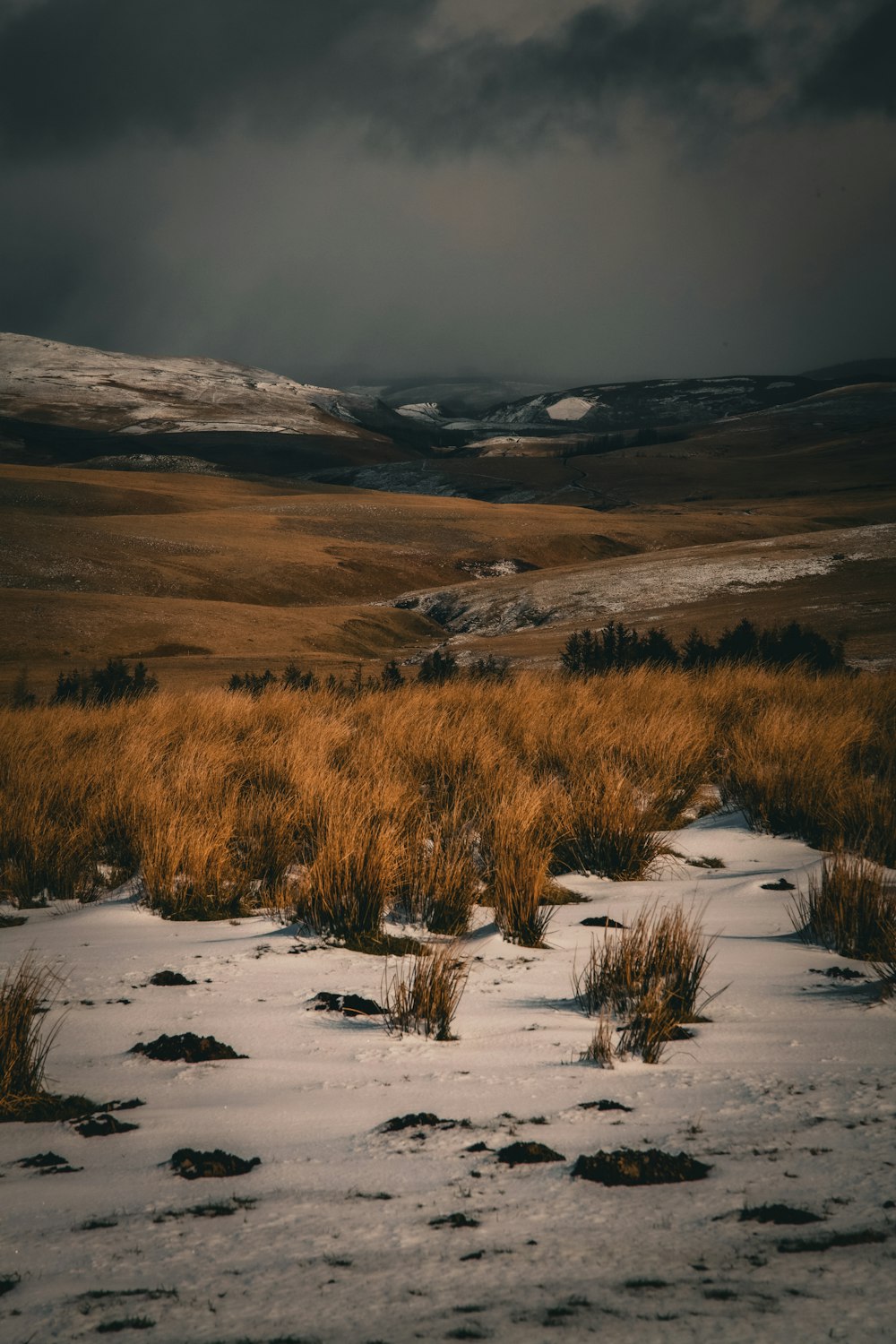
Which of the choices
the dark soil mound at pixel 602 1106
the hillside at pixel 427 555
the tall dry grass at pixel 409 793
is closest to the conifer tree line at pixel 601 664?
the hillside at pixel 427 555

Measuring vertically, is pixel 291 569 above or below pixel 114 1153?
above

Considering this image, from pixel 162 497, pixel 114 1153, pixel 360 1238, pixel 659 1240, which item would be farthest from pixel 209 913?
pixel 162 497

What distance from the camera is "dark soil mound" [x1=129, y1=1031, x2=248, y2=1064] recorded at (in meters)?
3.47

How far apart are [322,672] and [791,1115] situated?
896 inches

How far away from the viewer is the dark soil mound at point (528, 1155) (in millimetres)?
2613

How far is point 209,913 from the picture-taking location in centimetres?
548

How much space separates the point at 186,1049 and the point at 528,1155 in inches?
57.6

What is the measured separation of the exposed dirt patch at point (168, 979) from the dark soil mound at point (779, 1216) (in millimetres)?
2749

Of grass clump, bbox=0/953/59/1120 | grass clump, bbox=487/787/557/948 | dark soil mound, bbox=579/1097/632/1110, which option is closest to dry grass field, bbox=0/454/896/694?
grass clump, bbox=487/787/557/948

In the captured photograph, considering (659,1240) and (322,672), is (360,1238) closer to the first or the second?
(659,1240)

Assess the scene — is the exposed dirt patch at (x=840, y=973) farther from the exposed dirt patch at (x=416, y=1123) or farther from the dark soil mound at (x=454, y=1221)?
the dark soil mound at (x=454, y=1221)

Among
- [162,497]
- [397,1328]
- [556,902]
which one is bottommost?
[556,902]

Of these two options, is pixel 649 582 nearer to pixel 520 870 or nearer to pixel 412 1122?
pixel 520 870

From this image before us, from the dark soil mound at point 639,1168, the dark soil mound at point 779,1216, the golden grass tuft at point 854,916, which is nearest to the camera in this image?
the dark soil mound at point 779,1216
